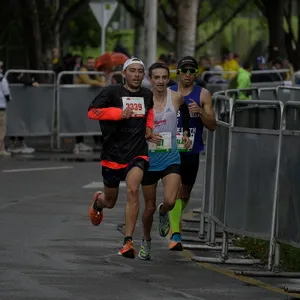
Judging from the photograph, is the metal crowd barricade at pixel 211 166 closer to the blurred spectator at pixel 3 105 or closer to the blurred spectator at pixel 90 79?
the blurred spectator at pixel 3 105

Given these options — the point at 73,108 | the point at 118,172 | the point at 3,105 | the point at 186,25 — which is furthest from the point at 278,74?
the point at 118,172

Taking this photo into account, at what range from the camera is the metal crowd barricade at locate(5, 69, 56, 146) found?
2680 cm

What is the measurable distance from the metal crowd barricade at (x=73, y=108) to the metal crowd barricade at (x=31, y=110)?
180 mm

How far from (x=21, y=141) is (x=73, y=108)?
1.23 m

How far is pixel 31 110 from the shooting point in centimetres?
2711

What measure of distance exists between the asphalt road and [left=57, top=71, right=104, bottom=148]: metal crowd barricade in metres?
9.34

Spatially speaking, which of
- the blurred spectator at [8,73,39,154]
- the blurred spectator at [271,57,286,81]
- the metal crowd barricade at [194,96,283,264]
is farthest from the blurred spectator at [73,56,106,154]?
the metal crowd barricade at [194,96,283,264]

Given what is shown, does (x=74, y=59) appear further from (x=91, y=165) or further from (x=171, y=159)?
(x=171, y=159)

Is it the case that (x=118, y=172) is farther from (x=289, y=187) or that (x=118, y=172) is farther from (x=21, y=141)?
(x=21, y=141)

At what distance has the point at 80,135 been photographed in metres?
27.6

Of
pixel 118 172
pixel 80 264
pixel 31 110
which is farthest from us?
pixel 31 110

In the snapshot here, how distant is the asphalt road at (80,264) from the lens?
10.1m

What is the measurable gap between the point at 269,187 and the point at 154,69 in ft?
5.40

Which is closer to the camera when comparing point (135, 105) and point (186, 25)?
point (135, 105)
